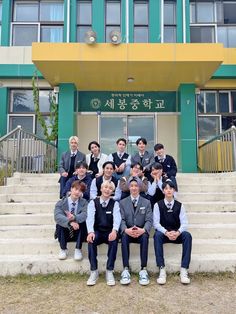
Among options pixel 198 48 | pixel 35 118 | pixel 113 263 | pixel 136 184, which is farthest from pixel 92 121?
pixel 113 263

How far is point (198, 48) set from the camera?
8.46m

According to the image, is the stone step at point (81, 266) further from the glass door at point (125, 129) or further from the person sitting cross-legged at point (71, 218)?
the glass door at point (125, 129)

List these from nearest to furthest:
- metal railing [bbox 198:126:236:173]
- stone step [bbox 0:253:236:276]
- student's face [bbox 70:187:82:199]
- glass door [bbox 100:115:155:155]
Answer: stone step [bbox 0:253:236:276] < student's face [bbox 70:187:82:199] < metal railing [bbox 198:126:236:173] < glass door [bbox 100:115:155:155]

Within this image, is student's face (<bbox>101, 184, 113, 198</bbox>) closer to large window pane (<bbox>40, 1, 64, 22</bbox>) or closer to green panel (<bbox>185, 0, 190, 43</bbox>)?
green panel (<bbox>185, 0, 190, 43</bbox>)

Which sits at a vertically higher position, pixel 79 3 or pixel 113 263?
pixel 79 3

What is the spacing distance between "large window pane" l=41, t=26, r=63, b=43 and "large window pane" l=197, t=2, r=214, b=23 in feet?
16.2

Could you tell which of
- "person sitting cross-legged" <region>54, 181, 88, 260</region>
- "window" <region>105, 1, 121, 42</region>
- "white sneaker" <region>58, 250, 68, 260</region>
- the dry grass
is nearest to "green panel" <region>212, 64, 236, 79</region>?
"window" <region>105, 1, 121, 42</region>

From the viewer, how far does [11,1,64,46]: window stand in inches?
461

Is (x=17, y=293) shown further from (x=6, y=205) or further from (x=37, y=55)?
(x=37, y=55)

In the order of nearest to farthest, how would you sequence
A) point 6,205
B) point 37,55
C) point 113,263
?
point 113,263
point 6,205
point 37,55

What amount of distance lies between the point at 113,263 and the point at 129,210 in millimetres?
742

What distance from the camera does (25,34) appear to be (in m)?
11.7

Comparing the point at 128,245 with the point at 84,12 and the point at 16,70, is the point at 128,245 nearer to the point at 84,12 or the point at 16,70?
the point at 16,70

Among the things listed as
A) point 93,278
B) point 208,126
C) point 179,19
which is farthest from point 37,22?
point 93,278
